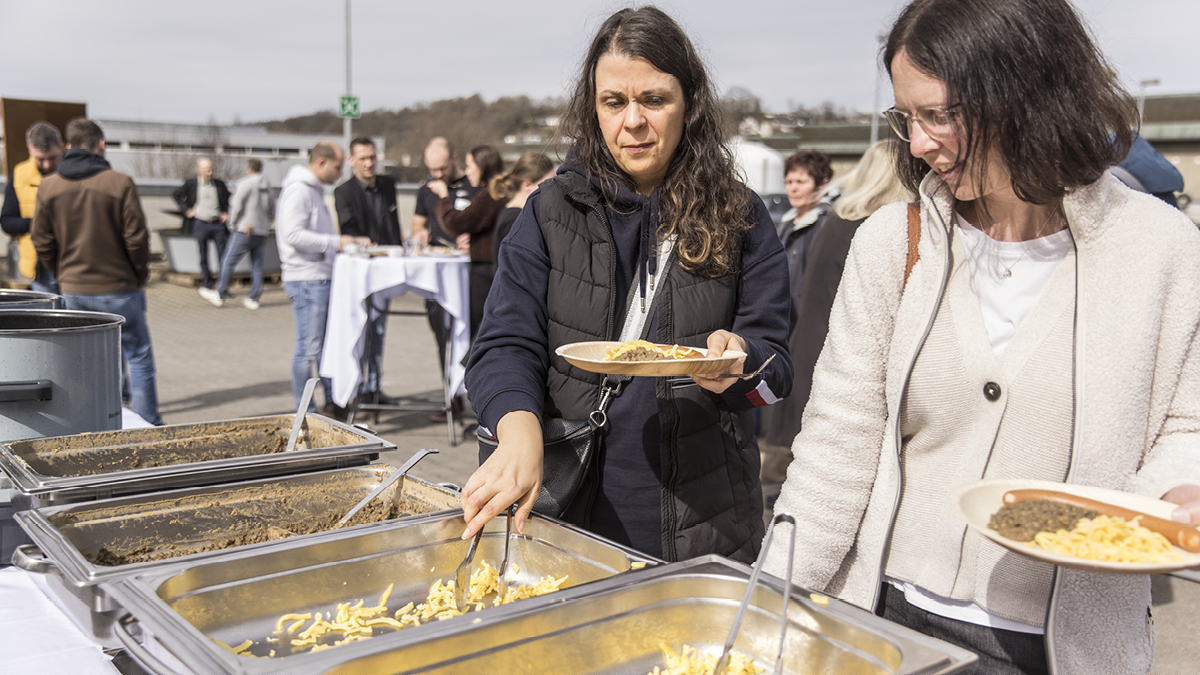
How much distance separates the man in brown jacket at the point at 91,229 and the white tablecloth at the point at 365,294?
3.76ft

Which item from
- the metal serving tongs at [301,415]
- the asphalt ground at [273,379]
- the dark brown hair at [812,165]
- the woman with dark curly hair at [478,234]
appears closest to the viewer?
the metal serving tongs at [301,415]

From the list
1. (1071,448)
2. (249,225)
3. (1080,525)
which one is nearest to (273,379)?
(249,225)

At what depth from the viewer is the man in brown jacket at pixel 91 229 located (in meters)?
5.03

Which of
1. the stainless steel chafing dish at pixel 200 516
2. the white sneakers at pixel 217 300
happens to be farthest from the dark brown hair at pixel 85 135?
the white sneakers at pixel 217 300

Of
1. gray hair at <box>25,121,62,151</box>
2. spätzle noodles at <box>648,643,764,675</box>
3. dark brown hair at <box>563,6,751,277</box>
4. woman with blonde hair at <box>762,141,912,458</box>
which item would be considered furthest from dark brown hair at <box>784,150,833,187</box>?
gray hair at <box>25,121,62,151</box>

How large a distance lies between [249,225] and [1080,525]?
38.5ft

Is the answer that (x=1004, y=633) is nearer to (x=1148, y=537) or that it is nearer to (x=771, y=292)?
(x=1148, y=537)

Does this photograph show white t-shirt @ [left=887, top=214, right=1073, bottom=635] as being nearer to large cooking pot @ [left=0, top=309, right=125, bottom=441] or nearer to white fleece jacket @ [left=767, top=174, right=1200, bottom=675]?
white fleece jacket @ [left=767, top=174, right=1200, bottom=675]

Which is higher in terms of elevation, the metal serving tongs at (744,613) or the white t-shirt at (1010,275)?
the white t-shirt at (1010,275)

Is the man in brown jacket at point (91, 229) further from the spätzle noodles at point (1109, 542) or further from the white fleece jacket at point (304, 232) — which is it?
the spätzle noodles at point (1109, 542)

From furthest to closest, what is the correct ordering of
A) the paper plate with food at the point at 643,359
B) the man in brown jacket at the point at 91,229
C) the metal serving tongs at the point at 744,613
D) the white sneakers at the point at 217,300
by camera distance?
the white sneakers at the point at 217,300, the man in brown jacket at the point at 91,229, the paper plate with food at the point at 643,359, the metal serving tongs at the point at 744,613

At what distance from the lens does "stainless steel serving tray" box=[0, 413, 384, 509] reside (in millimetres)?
1689

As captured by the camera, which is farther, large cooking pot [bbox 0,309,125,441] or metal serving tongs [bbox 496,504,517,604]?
large cooking pot [bbox 0,309,125,441]

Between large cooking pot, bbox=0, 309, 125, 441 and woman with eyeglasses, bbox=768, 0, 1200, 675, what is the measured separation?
65.6 inches
